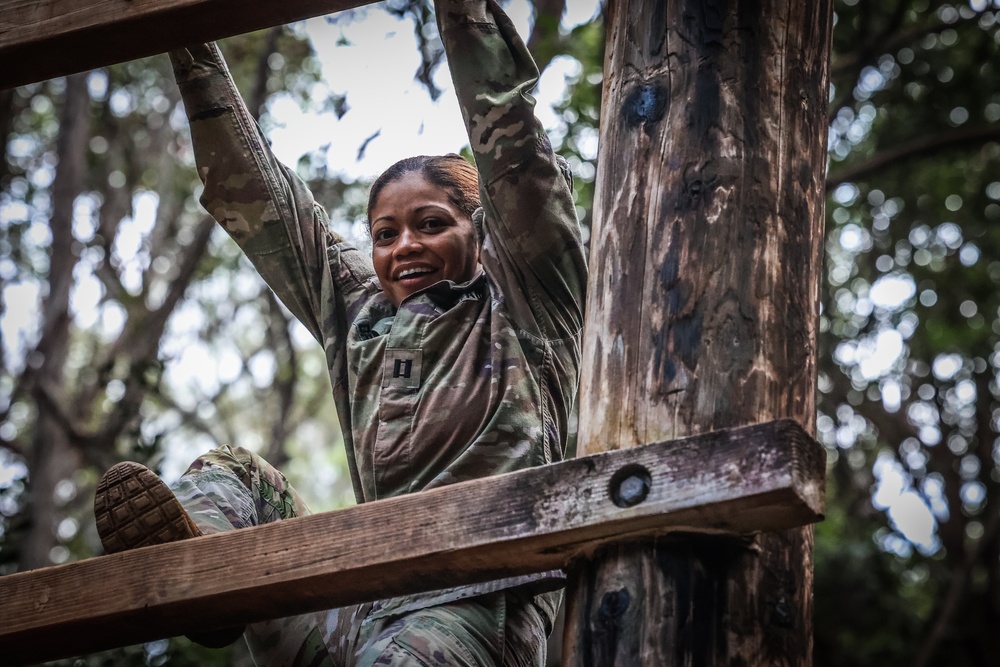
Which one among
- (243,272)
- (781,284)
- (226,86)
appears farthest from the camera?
(243,272)

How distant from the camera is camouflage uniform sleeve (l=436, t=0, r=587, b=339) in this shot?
2.84m

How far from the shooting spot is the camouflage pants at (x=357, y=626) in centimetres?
251

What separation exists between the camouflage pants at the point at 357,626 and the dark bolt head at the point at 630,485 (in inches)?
26.5

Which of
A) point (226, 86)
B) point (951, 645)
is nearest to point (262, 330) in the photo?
point (951, 645)

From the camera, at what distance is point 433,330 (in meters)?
3.08

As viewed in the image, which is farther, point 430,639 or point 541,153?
point 541,153

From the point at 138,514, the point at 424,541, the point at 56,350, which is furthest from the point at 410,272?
the point at 56,350

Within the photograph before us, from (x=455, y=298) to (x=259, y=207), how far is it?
64 centimetres

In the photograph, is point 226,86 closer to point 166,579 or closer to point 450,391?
point 450,391

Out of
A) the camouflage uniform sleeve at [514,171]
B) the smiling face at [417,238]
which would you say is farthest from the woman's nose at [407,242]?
the camouflage uniform sleeve at [514,171]

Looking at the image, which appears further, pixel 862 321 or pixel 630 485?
pixel 862 321

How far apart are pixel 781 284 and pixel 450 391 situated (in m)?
0.96

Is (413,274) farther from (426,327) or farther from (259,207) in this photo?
(259,207)

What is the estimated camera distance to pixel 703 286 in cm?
224
